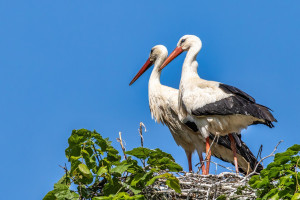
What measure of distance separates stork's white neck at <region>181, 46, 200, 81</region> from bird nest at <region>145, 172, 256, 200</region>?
2851 mm

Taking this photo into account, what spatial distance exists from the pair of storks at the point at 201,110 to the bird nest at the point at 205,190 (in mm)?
1150

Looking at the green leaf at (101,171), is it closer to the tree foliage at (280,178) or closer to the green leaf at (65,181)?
the green leaf at (65,181)

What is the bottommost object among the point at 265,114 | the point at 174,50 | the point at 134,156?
the point at 134,156

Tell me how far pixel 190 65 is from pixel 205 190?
3.33m

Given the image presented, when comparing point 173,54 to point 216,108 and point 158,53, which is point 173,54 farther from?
point 216,108

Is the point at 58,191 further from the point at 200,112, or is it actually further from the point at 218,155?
the point at 218,155

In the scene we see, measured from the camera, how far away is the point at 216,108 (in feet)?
27.6

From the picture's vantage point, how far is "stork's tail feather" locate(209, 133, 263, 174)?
30.7ft

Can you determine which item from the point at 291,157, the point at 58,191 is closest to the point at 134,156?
the point at 58,191

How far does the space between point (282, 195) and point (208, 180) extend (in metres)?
1.20

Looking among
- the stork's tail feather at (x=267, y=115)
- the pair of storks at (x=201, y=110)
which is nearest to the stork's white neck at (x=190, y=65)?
the pair of storks at (x=201, y=110)

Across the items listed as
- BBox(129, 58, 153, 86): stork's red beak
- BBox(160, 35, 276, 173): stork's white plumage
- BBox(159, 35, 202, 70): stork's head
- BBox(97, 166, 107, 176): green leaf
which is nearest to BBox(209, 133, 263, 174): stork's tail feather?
BBox(160, 35, 276, 173): stork's white plumage

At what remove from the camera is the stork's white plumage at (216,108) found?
8.15 meters

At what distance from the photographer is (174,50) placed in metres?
10.0
